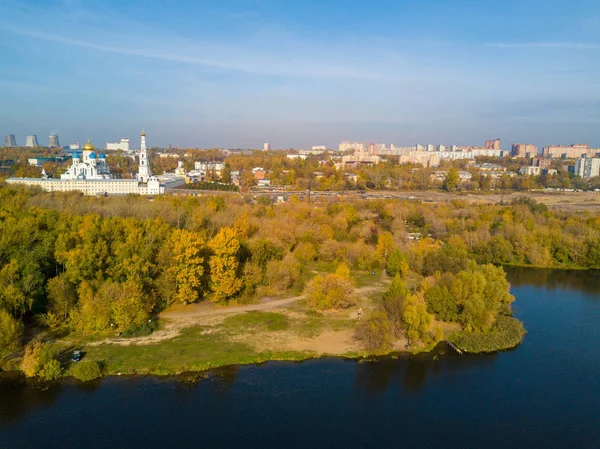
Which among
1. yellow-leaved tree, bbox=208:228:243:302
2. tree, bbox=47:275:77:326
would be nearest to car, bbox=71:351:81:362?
tree, bbox=47:275:77:326

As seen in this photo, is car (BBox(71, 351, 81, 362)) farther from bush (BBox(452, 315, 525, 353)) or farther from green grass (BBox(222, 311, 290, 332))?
bush (BBox(452, 315, 525, 353))

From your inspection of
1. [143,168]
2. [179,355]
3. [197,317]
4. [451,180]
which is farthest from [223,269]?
[451,180]

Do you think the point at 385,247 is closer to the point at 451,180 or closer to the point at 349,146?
the point at 451,180

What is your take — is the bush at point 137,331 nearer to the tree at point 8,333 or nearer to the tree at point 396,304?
the tree at point 8,333

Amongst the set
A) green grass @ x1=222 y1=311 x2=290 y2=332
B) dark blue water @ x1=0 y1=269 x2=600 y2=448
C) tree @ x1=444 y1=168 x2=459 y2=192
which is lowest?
dark blue water @ x1=0 y1=269 x2=600 y2=448

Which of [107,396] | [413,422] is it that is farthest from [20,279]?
[413,422]

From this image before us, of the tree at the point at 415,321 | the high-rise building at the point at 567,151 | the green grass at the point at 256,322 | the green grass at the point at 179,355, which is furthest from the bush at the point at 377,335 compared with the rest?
the high-rise building at the point at 567,151

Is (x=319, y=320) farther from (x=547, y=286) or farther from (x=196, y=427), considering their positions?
(x=547, y=286)
